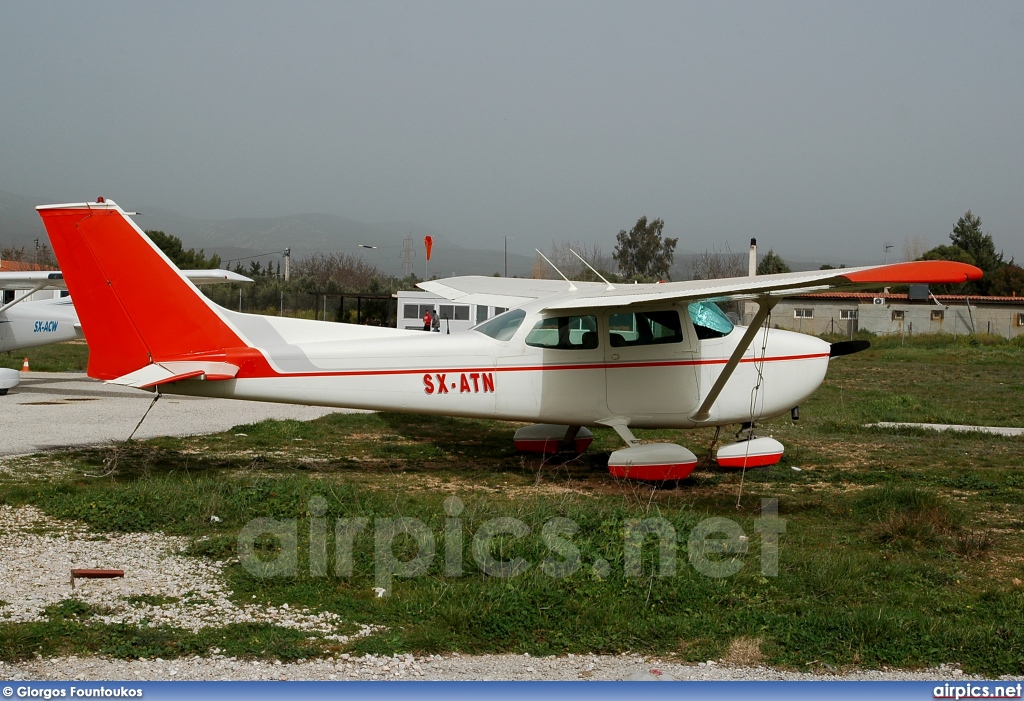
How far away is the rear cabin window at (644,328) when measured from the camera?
9.26 meters

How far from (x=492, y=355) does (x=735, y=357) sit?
2.45 meters

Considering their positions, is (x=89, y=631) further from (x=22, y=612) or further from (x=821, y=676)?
(x=821, y=676)

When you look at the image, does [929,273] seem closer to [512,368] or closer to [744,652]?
[744,652]

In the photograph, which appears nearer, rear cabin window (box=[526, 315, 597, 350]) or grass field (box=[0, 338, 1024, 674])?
grass field (box=[0, 338, 1024, 674])

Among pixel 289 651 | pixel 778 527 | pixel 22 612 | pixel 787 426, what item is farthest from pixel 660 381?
pixel 22 612

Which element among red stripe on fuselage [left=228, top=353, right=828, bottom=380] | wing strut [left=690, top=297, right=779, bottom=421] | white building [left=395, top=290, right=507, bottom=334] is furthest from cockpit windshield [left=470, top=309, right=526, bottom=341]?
white building [left=395, top=290, right=507, bottom=334]

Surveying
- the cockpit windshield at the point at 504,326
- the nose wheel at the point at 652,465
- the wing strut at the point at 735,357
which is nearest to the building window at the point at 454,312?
the cockpit windshield at the point at 504,326

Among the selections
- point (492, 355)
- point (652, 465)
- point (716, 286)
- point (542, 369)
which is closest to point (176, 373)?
point (492, 355)

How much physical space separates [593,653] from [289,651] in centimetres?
156

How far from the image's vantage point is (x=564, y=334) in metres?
9.18

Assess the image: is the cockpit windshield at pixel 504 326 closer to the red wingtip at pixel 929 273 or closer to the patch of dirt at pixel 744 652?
the red wingtip at pixel 929 273

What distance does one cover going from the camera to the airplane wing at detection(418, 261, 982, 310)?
21.3 ft

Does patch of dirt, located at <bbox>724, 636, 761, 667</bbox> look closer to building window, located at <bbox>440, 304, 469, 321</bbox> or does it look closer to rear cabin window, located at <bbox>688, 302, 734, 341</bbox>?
rear cabin window, located at <bbox>688, 302, 734, 341</bbox>

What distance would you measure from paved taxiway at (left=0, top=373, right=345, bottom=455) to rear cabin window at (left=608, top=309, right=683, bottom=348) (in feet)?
19.9
